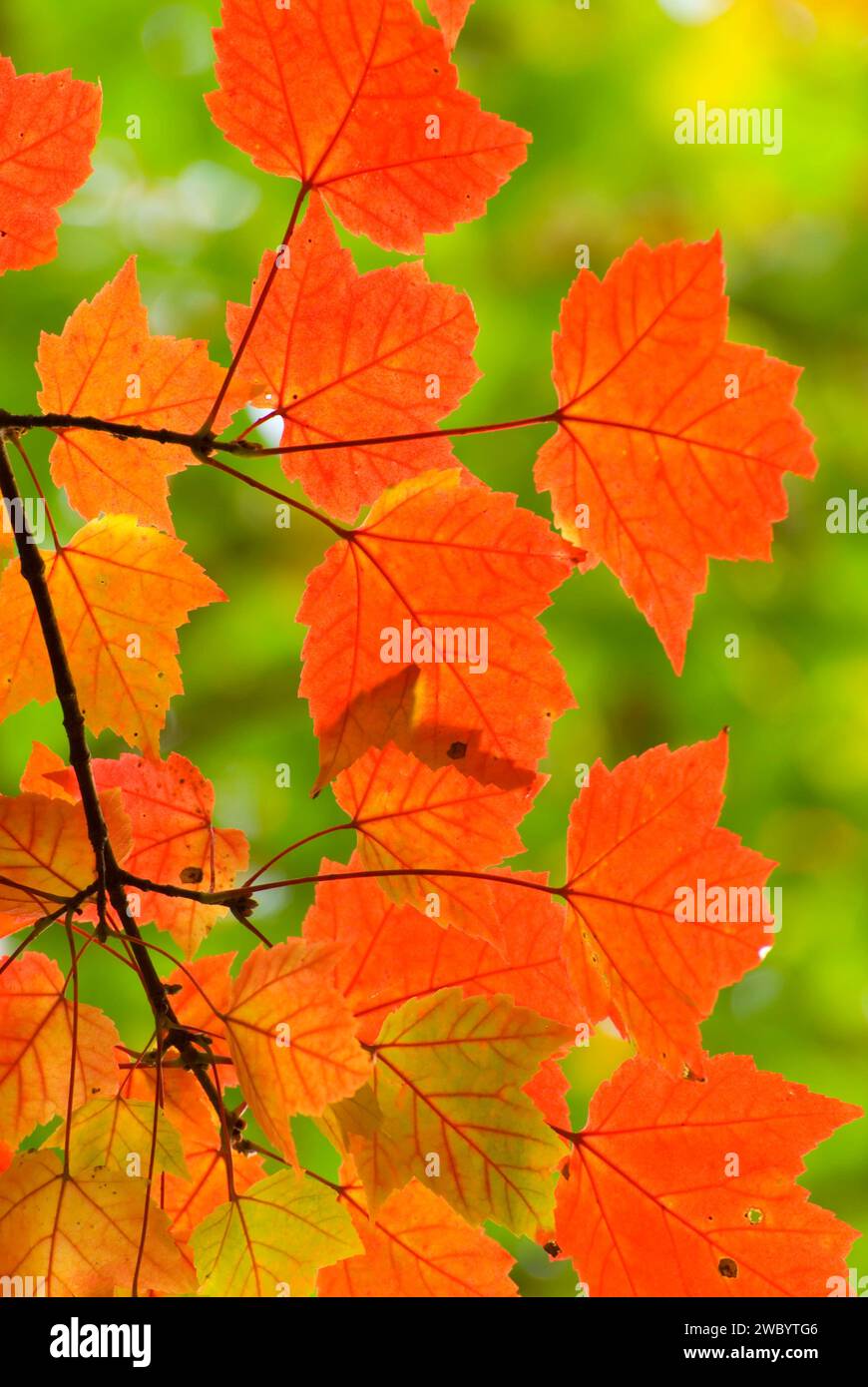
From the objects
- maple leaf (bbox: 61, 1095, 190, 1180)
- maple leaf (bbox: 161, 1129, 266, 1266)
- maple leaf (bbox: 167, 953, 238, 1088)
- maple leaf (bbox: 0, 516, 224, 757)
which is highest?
maple leaf (bbox: 0, 516, 224, 757)

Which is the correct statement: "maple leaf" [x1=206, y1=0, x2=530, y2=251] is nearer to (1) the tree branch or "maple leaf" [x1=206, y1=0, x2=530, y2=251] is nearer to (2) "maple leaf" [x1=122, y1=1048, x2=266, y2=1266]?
(1) the tree branch

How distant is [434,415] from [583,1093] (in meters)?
1.93

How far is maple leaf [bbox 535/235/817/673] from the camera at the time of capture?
43 cm

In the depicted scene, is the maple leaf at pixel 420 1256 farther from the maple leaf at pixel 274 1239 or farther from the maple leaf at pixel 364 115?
the maple leaf at pixel 364 115

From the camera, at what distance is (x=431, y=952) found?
533mm

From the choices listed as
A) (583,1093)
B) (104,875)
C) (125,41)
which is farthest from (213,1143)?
(125,41)

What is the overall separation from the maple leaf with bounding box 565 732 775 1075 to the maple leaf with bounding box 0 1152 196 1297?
19 centimetres

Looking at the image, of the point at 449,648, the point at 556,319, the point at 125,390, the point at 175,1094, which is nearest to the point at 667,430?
the point at 449,648

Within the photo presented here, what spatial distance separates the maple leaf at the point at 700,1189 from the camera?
1.61ft

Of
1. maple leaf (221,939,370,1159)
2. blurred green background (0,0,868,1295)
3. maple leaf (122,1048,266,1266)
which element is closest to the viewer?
maple leaf (221,939,370,1159)

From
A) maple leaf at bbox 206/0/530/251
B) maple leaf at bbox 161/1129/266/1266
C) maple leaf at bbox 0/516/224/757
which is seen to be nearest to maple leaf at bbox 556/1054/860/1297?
maple leaf at bbox 161/1129/266/1266

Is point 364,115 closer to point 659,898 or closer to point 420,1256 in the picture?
point 659,898

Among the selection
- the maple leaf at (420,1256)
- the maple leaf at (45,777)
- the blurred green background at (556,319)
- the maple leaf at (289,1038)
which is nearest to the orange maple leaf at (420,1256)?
the maple leaf at (420,1256)

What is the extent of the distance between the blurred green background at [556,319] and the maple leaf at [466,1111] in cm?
177
